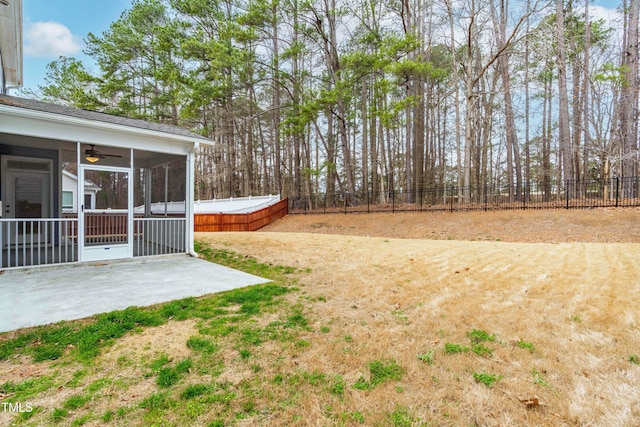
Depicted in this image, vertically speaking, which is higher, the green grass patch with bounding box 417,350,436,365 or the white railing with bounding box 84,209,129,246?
the white railing with bounding box 84,209,129,246

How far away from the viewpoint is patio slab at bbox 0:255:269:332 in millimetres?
3291

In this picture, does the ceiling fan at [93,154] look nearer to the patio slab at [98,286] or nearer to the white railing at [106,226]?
the white railing at [106,226]

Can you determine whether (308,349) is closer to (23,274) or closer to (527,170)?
(23,274)

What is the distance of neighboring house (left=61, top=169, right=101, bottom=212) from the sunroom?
0.03m

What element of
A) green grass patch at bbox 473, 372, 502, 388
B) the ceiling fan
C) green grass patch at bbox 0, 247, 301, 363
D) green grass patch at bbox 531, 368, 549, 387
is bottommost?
green grass patch at bbox 473, 372, 502, 388

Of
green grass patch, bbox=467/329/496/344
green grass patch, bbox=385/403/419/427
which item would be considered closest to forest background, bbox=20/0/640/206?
green grass patch, bbox=467/329/496/344

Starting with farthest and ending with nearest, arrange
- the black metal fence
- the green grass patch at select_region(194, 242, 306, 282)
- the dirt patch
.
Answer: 1. the black metal fence
2. the dirt patch
3. the green grass patch at select_region(194, 242, 306, 282)

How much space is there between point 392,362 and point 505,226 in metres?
10.9

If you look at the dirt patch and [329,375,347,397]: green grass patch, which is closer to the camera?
[329,375,347,397]: green grass patch

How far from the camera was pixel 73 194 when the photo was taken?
829 cm

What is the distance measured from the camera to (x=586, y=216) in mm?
10727

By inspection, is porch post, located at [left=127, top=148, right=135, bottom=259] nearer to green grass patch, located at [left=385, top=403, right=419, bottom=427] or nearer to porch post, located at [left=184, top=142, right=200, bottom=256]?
porch post, located at [left=184, top=142, right=200, bottom=256]

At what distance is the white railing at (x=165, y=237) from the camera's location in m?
7.06

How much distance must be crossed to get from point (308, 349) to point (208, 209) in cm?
1759
